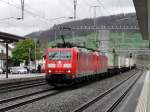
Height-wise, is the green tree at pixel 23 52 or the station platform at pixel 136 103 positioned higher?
the green tree at pixel 23 52

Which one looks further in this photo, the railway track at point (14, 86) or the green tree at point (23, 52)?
the green tree at point (23, 52)

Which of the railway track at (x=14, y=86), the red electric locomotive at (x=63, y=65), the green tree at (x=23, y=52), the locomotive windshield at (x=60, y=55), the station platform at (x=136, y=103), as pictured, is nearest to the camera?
the station platform at (x=136, y=103)

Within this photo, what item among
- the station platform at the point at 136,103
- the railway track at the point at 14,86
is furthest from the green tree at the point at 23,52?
the station platform at the point at 136,103

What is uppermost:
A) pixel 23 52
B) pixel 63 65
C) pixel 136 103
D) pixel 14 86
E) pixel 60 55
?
pixel 23 52

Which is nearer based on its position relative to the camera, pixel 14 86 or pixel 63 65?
pixel 63 65

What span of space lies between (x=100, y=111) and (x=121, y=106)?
2.62 metres

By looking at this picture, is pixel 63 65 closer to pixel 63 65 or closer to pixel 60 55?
pixel 63 65

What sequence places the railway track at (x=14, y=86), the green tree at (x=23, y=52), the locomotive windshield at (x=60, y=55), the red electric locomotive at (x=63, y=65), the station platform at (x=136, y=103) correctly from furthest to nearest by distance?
the green tree at (x=23, y=52) → the railway track at (x=14, y=86) → the locomotive windshield at (x=60, y=55) → the red electric locomotive at (x=63, y=65) → the station platform at (x=136, y=103)

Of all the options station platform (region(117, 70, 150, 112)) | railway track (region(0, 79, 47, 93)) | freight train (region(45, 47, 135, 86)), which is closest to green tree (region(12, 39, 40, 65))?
railway track (region(0, 79, 47, 93))

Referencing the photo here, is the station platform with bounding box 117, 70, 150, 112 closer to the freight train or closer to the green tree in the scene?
the freight train

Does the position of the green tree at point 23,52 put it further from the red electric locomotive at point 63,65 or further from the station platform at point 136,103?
the station platform at point 136,103

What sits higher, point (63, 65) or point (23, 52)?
point (23, 52)

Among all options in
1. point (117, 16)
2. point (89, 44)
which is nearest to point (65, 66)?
point (117, 16)

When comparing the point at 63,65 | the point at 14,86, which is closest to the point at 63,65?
the point at 63,65
